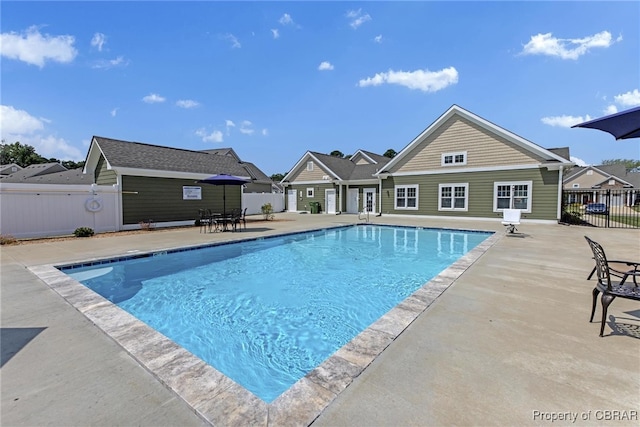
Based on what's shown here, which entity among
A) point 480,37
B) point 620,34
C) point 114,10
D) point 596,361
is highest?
point 480,37

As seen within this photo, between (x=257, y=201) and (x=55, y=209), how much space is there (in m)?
14.3

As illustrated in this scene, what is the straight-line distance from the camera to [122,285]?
5.81 metres

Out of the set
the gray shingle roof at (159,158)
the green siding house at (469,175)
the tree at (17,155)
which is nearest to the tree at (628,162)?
the green siding house at (469,175)

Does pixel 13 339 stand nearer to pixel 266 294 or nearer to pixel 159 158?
pixel 266 294

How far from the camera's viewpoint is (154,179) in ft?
45.0

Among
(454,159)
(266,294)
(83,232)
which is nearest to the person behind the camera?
(266,294)

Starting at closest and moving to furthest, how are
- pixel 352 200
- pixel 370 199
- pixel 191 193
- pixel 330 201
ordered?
1. pixel 191 193
2. pixel 370 199
3. pixel 352 200
4. pixel 330 201

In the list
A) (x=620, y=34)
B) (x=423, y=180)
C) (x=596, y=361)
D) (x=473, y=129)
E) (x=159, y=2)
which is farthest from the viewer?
(x=423, y=180)

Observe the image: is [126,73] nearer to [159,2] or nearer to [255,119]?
[159,2]

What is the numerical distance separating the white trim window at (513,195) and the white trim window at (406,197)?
4.58m

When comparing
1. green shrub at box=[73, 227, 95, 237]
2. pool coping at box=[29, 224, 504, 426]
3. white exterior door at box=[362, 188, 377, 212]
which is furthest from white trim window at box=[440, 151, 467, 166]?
green shrub at box=[73, 227, 95, 237]

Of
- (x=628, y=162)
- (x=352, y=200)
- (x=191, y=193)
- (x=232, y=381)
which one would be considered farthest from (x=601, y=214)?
(x=628, y=162)

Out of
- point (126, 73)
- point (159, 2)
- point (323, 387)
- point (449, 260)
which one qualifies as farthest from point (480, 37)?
A: point (126, 73)

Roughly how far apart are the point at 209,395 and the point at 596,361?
317 centimetres
